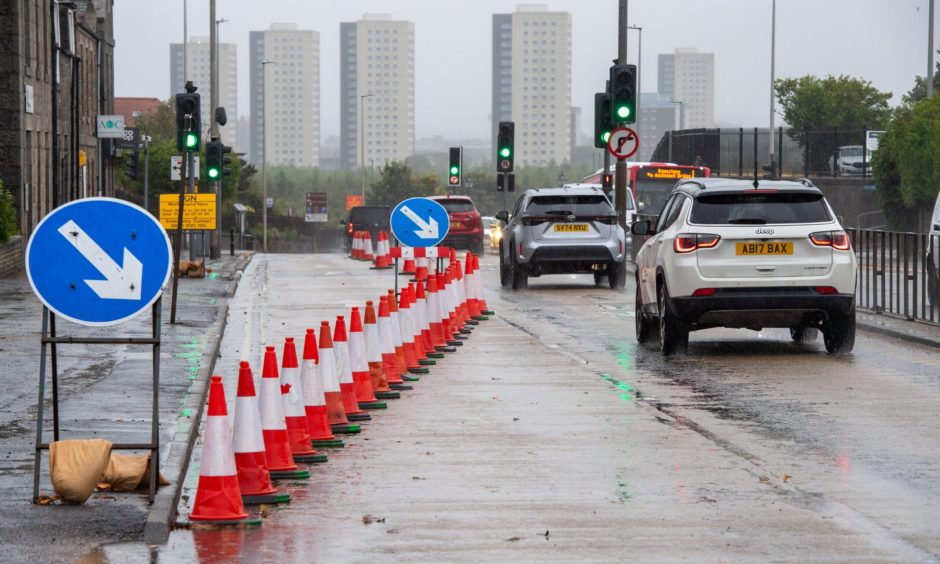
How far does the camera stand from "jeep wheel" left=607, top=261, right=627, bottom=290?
29.9 meters

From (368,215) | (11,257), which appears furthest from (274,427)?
(368,215)

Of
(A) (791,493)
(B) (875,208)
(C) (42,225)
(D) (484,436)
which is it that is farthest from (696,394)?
(B) (875,208)

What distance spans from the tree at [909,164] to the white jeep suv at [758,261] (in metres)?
33.4

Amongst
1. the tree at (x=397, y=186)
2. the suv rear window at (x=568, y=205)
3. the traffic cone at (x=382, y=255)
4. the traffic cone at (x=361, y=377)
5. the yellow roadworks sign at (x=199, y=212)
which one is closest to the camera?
the traffic cone at (x=361, y=377)

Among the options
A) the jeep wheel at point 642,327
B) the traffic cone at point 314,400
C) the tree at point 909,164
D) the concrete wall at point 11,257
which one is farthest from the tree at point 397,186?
the traffic cone at point 314,400

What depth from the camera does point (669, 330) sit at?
56.6ft

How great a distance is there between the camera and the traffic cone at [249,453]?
354 inches

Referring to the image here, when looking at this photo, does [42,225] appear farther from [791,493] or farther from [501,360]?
[501,360]

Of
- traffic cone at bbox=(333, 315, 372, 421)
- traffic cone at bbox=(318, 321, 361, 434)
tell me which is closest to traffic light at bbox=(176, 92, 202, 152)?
traffic cone at bbox=(333, 315, 372, 421)

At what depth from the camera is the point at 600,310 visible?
24.7 m

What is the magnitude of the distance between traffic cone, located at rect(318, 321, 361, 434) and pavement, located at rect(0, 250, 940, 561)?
88 centimetres

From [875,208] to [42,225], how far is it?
190 ft

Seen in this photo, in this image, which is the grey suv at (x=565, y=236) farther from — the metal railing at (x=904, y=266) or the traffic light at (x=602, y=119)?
the metal railing at (x=904, y=266)

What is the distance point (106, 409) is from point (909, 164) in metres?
42.0
